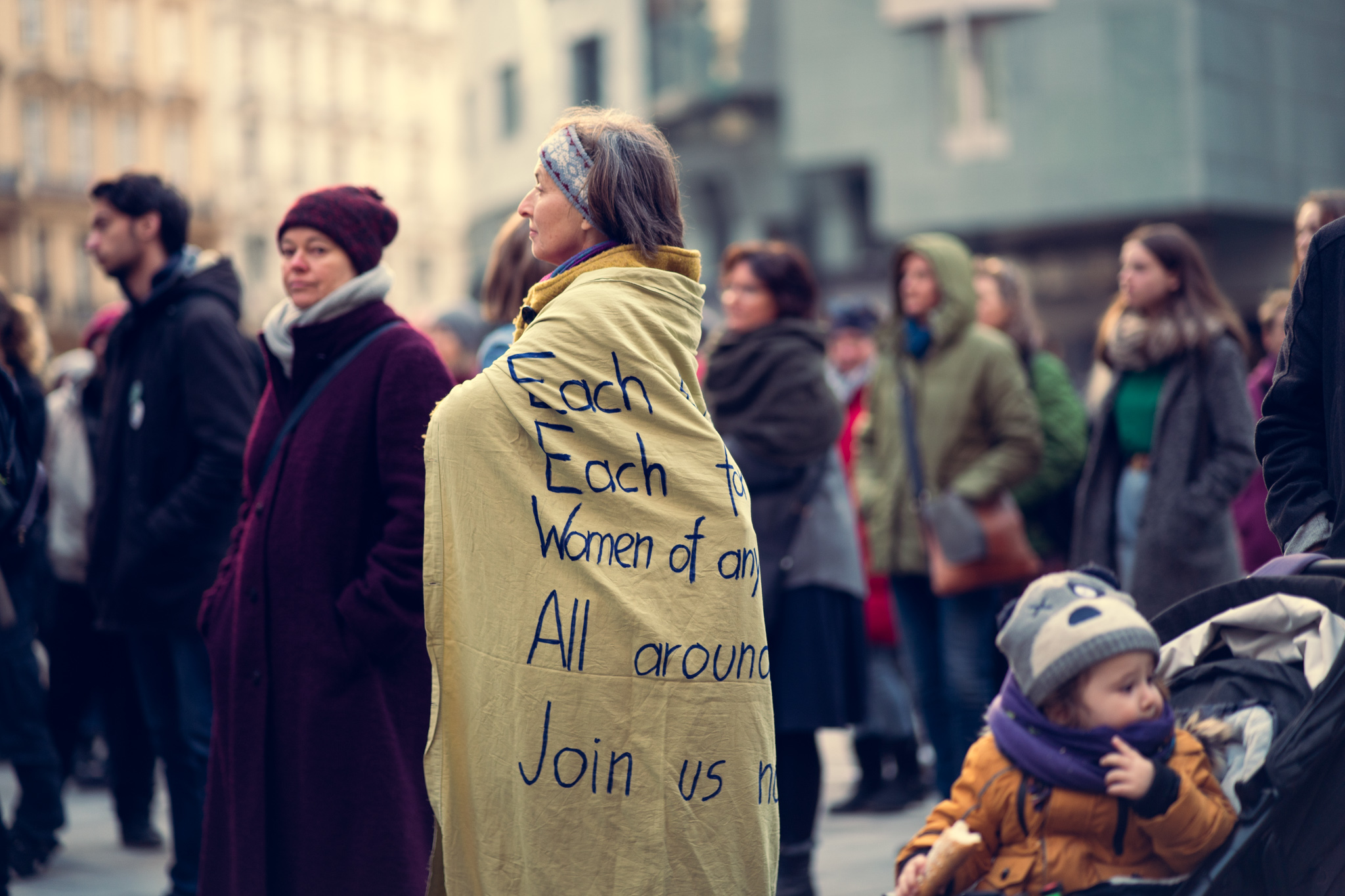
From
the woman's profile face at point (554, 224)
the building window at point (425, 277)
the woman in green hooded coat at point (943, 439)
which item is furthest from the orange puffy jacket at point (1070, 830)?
the building window at point (425, 277)

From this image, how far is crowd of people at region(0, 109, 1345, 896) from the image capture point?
Answer: 3.13m

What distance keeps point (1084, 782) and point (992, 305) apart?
5072 mm

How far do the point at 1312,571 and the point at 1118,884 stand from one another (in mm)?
786

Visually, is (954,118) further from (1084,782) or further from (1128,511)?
(1084,782)

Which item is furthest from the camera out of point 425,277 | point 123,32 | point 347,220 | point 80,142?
point 425,277

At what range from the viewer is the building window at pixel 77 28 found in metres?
56.5

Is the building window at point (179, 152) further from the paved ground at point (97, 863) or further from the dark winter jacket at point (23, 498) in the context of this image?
the paved ground at point (97, 863)

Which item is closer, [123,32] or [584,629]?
[584,629]

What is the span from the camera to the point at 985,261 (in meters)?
8.48

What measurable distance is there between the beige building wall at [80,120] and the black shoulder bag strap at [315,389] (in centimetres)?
5079

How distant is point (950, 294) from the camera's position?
691 cm

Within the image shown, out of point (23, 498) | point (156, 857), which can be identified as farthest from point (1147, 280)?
point (156, 857)

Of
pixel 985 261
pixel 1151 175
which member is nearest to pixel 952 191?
pixel 1151 175

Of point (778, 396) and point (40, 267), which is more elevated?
point (40, 267)
